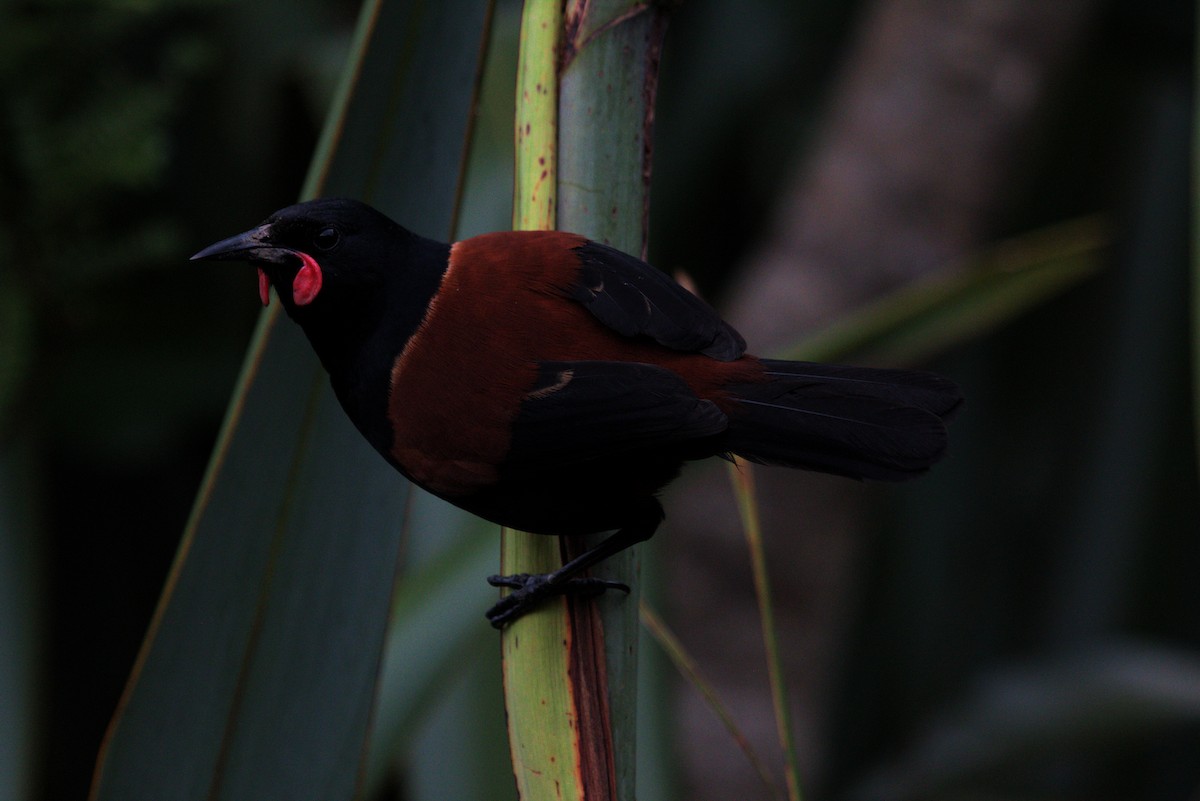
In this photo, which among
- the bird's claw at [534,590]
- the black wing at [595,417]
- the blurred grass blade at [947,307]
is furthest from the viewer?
the blurred grass blade at [947,307]

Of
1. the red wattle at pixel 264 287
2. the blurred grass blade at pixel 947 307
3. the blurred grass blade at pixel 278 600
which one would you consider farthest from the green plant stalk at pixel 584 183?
the blurred grass blade at pixel 947 307

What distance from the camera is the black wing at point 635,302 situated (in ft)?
3.24

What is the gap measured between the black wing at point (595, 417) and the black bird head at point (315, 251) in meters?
0.18

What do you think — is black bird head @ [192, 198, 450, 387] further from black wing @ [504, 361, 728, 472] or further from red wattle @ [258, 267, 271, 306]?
black wing @ [504, 361, 728, 472]

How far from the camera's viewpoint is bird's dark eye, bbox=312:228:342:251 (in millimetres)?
974

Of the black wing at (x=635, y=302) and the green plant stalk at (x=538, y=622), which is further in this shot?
the black wing at (x=635, y=302)

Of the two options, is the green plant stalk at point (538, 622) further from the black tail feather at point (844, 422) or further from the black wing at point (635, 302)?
A: the black tail feather at point (844, 422)

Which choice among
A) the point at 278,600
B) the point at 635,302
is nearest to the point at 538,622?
the point at 278,600

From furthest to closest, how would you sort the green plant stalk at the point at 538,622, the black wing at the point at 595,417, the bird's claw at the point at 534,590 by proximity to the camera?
1. the black wing at the point at 595,417
2. the bird's claw at the point at 534,590
3. the green plant stalk at the point at 538,622

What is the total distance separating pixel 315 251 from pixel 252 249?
0.16 ft

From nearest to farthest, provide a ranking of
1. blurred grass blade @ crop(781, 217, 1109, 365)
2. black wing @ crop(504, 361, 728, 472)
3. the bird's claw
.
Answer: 1. the bird's claw
2. black wing @ crop(504, 361, 728, 472)
3. blurred grass blade @ crop(781, 217, 1109, 365)

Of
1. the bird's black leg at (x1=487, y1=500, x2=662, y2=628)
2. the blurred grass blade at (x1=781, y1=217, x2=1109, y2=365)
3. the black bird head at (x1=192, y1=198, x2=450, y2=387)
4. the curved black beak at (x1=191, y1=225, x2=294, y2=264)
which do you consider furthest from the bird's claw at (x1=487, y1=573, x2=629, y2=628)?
the blurred grass blade at (x1=781, y1=217, x2=1109, y2=365)

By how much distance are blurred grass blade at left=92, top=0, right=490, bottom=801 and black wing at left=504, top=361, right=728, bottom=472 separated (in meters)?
0.15

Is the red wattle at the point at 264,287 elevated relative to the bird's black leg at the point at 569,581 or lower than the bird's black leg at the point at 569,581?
elevated
